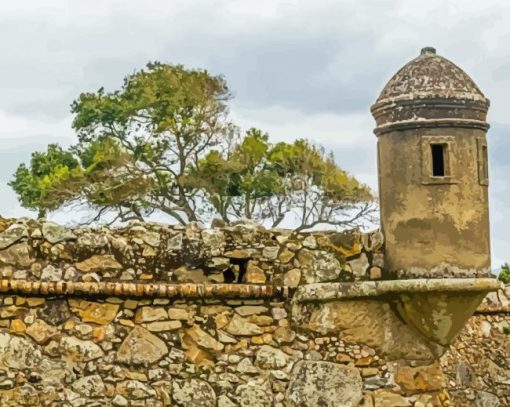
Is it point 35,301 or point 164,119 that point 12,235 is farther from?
point 164,119

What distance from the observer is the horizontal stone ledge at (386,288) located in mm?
7836

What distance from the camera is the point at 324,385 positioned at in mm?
8016

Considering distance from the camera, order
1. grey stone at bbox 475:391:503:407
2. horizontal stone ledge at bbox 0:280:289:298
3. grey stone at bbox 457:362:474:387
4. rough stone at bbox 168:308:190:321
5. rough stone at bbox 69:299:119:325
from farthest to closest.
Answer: grey stone at bbox 475:391:503:407 → grey stone at bbox 457:362:474:387 → rough stone at bbox 168:308:190:321 → rough stone at bbox 69:299:119:325 → horizontal stone ledge at bbox 0:280:289:298

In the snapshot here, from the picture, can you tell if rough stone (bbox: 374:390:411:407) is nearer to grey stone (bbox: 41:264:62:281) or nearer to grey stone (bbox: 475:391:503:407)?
grey stone (bbox: 41:264:62:281)

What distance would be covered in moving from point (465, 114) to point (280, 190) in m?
17.0

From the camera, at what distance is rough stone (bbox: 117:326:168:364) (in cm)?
786

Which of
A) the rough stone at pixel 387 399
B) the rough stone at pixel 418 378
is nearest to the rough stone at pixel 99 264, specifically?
the rough stone at pixel 387 399

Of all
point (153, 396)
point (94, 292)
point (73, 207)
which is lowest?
point (153, 396)

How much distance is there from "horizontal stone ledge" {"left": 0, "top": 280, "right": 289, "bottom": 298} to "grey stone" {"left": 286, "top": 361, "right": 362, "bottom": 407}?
0.63 metres

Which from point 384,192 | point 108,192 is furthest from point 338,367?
point 108,192

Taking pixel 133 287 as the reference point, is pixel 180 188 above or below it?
above

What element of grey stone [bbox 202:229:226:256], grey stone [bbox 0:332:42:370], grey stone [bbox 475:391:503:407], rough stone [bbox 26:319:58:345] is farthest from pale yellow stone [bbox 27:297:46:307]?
grey stone [bbox 475:391:503:407]

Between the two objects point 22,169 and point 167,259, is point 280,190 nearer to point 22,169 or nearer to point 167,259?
point 22,169

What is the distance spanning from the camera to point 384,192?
829 cm
